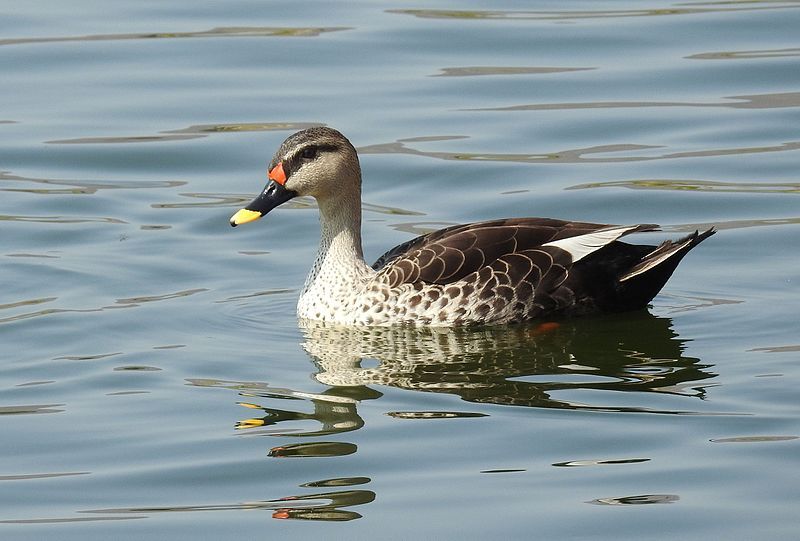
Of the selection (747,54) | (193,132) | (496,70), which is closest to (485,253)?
(193,132)

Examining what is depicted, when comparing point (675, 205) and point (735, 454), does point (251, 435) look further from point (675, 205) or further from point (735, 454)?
point (675, 205)

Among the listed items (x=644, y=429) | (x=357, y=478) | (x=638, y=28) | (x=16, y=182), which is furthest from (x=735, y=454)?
(x=638, y=28)

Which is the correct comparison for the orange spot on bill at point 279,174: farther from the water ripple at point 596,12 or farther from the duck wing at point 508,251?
the water ripple at point 596,12

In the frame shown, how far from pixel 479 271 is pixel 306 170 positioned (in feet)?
4.29

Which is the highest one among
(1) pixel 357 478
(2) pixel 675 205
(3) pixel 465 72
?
(3) pixel 465 72

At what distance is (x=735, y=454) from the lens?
27.2 feet

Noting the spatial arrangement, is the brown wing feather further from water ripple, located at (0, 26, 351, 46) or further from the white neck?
water ripple, located at (0, 26, 351, 46)

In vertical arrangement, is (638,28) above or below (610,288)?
above

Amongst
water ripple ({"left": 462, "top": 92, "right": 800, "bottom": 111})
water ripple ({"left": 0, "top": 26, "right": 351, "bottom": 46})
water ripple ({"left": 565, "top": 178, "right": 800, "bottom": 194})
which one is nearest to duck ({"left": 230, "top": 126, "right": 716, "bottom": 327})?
water ripple ({"left": 565, "top": 178, "right": 800, "bottom": 194})

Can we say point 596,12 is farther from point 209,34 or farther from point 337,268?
point 337,268

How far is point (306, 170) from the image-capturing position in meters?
11.2

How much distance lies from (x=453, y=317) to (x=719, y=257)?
244 centimetres

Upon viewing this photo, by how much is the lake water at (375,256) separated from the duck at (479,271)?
165 mm

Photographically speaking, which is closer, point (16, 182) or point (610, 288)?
point (610, 288)
